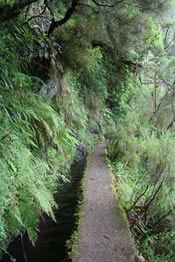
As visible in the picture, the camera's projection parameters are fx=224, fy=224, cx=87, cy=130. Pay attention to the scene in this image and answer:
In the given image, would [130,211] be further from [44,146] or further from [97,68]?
[97,68]

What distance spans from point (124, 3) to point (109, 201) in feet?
10.3

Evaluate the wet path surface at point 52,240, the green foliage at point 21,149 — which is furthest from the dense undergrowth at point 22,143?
the wet path surface at point 52,240

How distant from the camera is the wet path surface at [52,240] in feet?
7.82

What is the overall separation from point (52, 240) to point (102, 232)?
63cm

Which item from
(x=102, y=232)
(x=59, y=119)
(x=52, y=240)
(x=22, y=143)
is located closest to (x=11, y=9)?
(x=22, y=143)

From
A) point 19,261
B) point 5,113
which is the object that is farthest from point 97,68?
point 19,261

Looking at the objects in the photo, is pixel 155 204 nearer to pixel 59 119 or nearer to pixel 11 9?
pixel 59 119

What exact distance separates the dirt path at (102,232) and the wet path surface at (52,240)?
0.56 feet

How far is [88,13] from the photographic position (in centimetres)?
361

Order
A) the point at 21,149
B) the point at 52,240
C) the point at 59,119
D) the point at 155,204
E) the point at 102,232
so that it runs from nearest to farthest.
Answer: the point at 21,149, the point at 52,240, the point at 102,232, the point at 155,204, the point at 59,119

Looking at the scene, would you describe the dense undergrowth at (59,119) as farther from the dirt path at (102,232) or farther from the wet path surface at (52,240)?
the dirt path at (102,232)

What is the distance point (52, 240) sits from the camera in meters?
2.71

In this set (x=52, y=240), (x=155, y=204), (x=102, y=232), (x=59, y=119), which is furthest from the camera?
(x=59, y=119)

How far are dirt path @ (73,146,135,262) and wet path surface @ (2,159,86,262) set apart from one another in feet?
0.56
